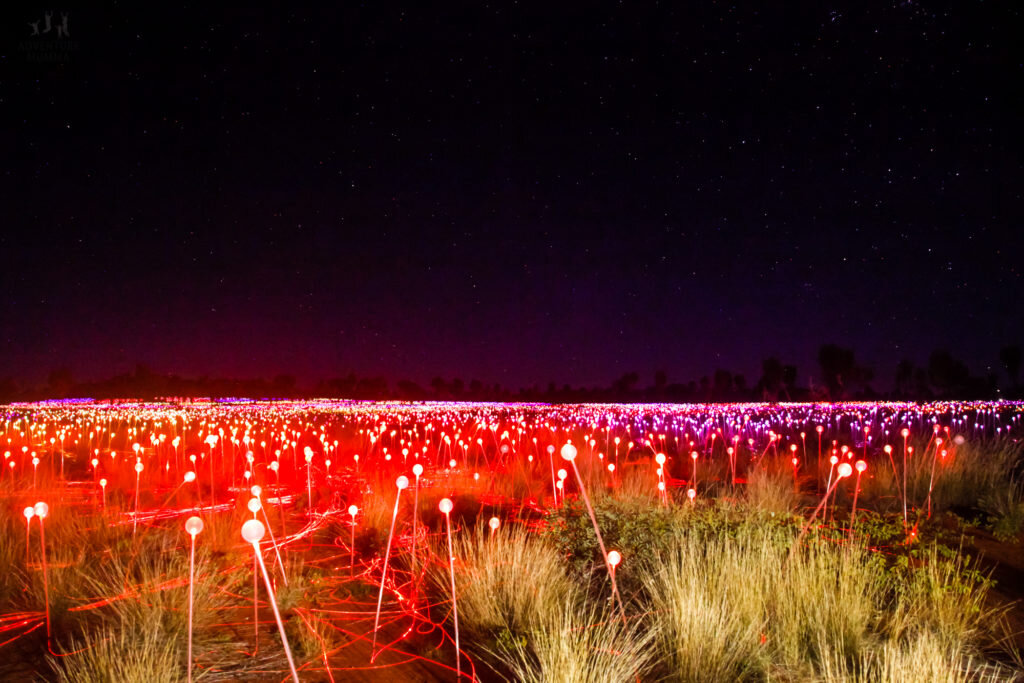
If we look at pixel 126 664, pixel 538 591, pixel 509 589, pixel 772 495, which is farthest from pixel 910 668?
pixel 772 495

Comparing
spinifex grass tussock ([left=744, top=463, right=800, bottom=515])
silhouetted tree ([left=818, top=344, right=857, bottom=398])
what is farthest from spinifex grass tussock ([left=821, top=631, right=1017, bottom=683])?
Result: silhouetted tree ([left=818, top=344, right=857, bottom=398])

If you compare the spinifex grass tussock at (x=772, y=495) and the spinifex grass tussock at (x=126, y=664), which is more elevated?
the spinifex grass tussock at (x=772, y=495)

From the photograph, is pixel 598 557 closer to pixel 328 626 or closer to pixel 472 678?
pixel 472 678

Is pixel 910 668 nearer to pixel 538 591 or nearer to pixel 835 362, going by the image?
pixel 538 591

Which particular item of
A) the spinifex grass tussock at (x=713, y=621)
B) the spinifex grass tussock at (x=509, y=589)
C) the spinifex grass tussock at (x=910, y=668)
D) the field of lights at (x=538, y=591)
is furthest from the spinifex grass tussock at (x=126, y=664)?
the spinifex grass tussock at (x=910, y=668)

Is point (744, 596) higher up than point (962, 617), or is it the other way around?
point (744, 596)

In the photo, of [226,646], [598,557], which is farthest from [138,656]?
[598,557]

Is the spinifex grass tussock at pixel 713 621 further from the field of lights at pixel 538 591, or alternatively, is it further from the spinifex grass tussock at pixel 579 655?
the spinifex grass tussock at pixel 579 655

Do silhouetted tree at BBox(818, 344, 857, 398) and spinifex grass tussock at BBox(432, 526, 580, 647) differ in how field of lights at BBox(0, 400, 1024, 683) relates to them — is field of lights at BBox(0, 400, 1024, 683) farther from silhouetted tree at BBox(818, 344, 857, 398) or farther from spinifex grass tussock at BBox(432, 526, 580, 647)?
silhouetted tree at BBox(818, 344, 857, 398)

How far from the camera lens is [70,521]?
920cm

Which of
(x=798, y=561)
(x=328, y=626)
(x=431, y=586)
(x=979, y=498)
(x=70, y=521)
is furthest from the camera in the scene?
(x=979, y=498)

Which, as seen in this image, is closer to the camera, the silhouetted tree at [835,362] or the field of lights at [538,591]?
the field of lights at [538,591]

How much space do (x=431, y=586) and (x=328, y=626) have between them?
1.32 meters

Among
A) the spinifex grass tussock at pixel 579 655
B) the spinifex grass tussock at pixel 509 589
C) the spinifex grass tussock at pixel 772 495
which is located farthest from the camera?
the spinifex grass tussock at pixel 772 495
